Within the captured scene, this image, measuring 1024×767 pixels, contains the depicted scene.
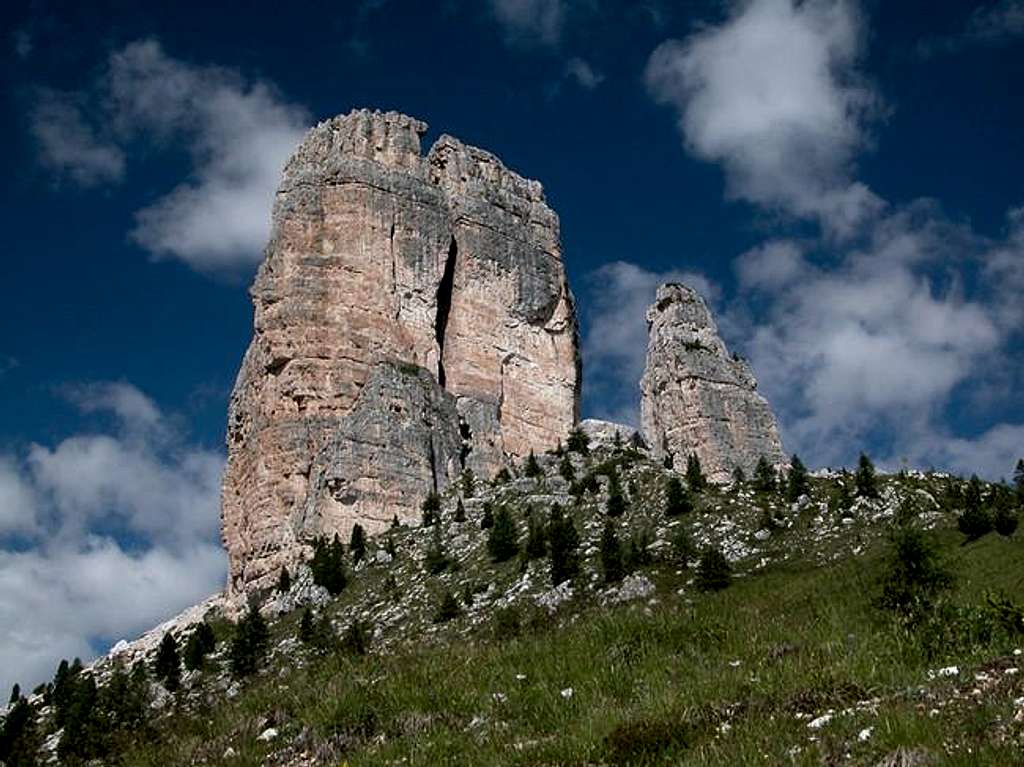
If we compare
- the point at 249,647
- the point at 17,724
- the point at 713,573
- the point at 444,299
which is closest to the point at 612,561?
the point at 713,573

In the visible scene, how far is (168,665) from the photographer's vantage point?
185 ft

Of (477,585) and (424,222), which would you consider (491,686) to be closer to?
(477,585)

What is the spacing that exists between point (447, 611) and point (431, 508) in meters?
29.1

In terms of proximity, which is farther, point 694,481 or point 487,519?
point 694,481

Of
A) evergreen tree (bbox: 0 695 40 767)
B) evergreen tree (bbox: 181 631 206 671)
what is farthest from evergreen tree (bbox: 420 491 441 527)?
evergreen tree (bbox: 0 695 40 767)

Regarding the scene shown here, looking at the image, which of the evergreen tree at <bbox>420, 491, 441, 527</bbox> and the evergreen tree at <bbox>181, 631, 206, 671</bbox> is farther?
the evergreen tree at <bbox>420, 491, 441, 527</bbox>

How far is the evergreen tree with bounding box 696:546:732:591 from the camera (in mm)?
41188

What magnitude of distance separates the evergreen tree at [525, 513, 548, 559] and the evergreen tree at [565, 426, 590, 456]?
2623cm

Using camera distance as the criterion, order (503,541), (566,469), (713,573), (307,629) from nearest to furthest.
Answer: (713,573)
(307,629)
(503,541)
(566,469)

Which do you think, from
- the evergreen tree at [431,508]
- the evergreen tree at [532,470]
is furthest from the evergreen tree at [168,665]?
the evergreen tree at [532,470]

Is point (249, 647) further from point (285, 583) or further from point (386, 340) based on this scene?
point (386, 340)

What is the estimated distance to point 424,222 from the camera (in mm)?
99750

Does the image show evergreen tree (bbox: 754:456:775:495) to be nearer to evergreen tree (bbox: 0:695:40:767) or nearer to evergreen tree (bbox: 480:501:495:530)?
evergreen tree (bbox: 480:501:495:530)

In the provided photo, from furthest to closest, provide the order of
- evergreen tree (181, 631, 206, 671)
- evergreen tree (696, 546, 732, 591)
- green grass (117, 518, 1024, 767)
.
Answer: evergreen tree (181, 631, 206, 671) < evergreen tree (696, 546, 732, 591) < green grass (117, 518, 1024, 767)
